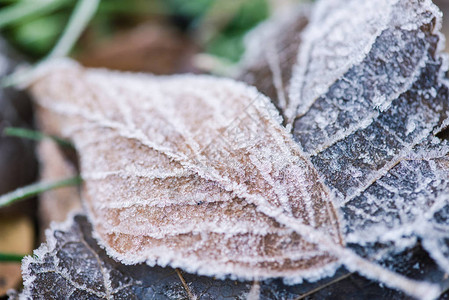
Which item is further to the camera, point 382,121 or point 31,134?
point 31,134

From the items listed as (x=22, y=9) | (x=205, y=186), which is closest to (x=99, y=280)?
(x=205, y=186)

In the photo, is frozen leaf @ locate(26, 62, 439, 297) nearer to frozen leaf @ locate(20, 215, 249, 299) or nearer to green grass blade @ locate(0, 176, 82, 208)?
frozen leaf @ locate(20, 215, 249, 299)

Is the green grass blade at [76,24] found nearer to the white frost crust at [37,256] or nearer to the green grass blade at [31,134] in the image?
the green grass blade at [31,134]

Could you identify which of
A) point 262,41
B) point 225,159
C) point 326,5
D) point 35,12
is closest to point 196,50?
point 262,41

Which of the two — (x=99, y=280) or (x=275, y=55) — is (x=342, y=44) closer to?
(x=275, y=55)

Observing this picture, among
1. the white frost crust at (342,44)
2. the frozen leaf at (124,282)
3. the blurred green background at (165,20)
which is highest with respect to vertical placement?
the blurred green background at (165,20)

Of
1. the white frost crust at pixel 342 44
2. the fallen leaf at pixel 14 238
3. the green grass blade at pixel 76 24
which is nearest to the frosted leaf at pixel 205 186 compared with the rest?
the white frost crust at pixel 342 44
